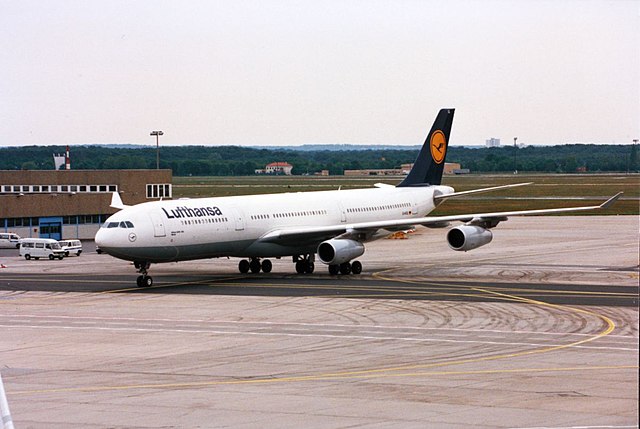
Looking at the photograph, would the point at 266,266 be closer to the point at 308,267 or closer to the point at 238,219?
the point at 308,267

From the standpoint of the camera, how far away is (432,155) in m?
67.8

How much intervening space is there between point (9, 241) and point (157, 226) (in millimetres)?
40117

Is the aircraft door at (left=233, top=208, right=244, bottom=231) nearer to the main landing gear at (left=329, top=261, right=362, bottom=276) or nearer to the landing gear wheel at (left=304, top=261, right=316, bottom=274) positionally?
the main landing gear at (left=329, top=261, right=362, bottom=276)

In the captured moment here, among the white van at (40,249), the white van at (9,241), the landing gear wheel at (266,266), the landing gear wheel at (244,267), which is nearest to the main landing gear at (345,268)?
the landing gear wheel at (266,266)

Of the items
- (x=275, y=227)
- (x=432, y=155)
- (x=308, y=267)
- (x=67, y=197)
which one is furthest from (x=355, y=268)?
(x=67, y=197)

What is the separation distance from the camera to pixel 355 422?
2145 cm

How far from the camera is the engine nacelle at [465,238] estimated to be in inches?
2160

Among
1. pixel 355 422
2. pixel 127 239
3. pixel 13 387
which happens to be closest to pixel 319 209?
pixel 127 239

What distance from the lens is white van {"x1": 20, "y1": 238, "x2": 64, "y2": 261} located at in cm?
7306

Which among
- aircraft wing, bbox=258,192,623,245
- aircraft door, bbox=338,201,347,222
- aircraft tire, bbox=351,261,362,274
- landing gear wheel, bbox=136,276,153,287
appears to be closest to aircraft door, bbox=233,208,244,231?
aircraft wing, bbox=258,192,623,245

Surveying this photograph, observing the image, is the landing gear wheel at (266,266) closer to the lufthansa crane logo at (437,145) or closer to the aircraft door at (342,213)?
the aircraft door at (342,213)

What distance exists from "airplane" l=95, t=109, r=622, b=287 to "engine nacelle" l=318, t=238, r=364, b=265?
0.05 metres

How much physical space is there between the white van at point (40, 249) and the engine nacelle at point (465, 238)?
1220 inches

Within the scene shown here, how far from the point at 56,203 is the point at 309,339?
58.0 metres
